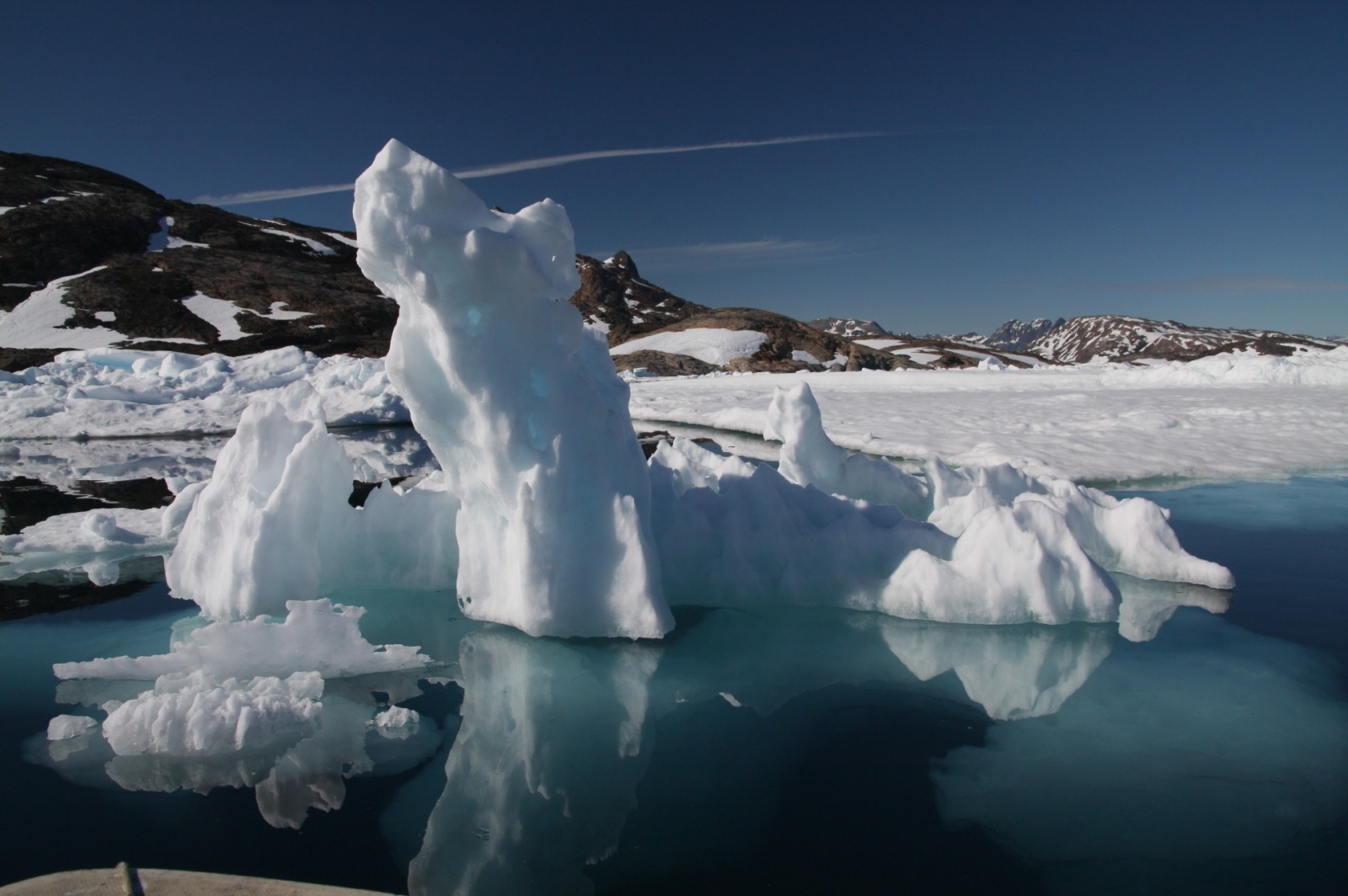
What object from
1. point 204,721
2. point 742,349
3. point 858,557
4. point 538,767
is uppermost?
point 742,349

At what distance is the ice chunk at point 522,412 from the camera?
485 centimetres

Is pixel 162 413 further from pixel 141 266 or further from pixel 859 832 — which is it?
pixel 141 266

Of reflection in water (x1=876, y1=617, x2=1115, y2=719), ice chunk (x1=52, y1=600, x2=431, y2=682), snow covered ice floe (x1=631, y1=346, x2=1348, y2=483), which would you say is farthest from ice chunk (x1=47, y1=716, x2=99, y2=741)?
snow covered ice floe (x1=631, y1=346, x2=1348, y2=483)

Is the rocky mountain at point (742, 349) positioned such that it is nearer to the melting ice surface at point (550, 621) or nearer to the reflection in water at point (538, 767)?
the melting ice surface at point (550, 621)

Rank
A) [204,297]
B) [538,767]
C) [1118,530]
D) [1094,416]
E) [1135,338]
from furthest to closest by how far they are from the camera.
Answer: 1. [1135,338]
2. [204,297]
3. [1094,416]
4. [1118,530]
5. [538,767]

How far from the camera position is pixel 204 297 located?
157 feet

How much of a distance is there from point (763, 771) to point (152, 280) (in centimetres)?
5576

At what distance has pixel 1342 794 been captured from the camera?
3.33m

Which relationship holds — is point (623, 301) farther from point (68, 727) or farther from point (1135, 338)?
point (1135, 338)

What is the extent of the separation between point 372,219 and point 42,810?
10.9 ft

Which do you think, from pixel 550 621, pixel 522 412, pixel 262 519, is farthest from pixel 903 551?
pixel 262 519

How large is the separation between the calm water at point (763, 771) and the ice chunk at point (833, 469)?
330cm

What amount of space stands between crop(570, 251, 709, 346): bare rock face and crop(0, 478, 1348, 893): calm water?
182 feet

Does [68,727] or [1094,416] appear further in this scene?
[1094,416]
